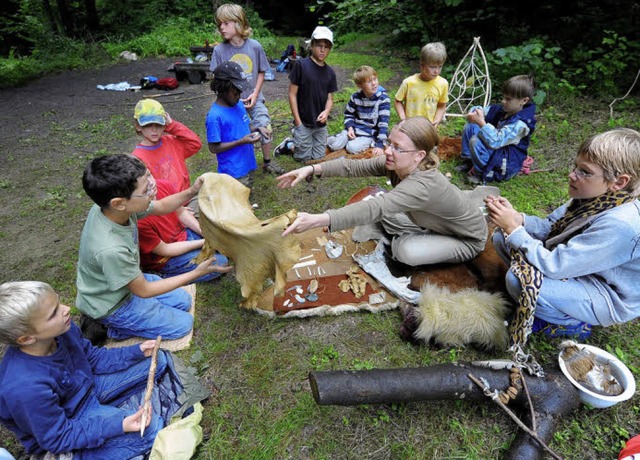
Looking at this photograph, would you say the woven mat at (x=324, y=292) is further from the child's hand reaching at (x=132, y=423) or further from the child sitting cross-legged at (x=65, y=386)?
the child's hand reaching at (x=132, y=423)

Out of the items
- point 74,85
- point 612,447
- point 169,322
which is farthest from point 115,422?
point 74,85

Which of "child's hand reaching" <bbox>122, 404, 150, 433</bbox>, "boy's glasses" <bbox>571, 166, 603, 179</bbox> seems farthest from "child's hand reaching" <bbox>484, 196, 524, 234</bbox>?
"child's hand reaching" <bbox>122, 404, 150, 433</bbox>

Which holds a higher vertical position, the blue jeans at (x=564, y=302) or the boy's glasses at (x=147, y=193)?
the boy's glasses at (x=147, y=193)

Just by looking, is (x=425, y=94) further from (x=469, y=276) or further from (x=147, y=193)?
(x=147, y=193)

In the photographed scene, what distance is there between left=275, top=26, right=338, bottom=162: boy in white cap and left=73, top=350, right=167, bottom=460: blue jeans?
3695 millimetres

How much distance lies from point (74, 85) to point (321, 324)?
11490mm

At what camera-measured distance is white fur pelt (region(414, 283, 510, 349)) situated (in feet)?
8.75

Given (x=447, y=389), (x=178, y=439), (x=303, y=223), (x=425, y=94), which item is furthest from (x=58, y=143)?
(x=447, y=389)

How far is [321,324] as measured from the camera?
10.0 ft

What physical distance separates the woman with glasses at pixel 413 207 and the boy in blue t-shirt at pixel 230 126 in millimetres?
1185

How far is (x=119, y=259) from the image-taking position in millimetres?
2359

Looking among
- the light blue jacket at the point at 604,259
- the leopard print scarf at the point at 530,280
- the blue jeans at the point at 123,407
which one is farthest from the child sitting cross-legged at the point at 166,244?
the light blue jacket at the point at 604,259

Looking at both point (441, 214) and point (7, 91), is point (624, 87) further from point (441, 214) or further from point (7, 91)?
point (7, 91)

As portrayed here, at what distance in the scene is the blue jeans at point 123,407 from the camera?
2.09 meters
